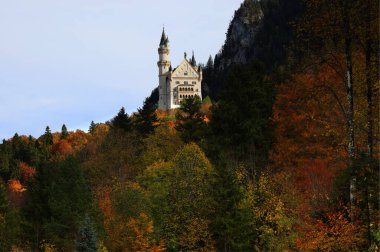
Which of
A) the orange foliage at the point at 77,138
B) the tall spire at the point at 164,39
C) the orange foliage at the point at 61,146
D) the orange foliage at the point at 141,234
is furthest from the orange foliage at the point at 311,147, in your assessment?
the tall spire at the point at 164,39

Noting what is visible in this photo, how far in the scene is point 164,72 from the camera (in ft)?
595

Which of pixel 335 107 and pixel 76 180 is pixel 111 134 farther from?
pixel 335 107

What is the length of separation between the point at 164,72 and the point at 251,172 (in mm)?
139696

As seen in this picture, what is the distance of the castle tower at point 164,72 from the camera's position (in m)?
176

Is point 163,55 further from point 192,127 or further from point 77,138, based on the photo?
point 192,127

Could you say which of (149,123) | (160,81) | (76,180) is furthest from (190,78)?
(76,180)

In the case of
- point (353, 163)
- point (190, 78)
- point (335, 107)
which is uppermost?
point (190, 78)

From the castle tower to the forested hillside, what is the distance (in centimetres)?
10969

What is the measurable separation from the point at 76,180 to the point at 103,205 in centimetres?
344

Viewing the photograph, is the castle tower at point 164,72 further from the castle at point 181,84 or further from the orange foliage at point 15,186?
the orange foliage at point 15,186

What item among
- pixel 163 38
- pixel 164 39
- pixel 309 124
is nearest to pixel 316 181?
pixel 309 124

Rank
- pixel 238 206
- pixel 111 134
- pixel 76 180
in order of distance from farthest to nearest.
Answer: pixel 111 134 < pixel 76 180 < pixel 238 206

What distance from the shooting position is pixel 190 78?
172625 millimetres

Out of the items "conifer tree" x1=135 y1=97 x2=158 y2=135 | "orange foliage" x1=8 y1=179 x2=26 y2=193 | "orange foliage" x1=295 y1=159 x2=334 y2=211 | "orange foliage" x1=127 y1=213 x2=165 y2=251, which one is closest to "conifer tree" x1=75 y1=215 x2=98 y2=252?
"orange foliage" x1=127 y1=213 x2=165 y2=251
